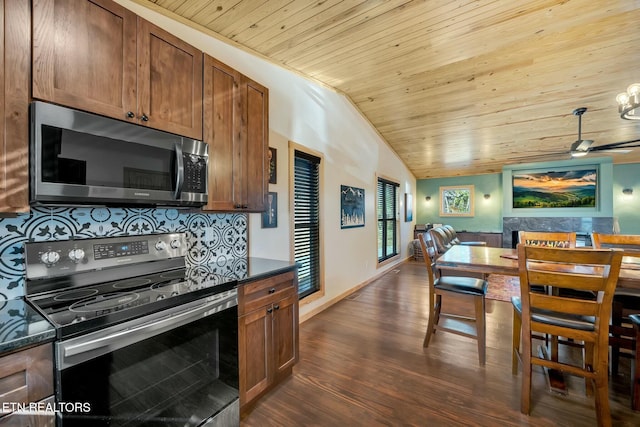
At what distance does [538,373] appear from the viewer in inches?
83.2

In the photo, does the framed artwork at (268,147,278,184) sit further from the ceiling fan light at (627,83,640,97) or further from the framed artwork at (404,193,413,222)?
the framed artwork at (404,193,413,222)

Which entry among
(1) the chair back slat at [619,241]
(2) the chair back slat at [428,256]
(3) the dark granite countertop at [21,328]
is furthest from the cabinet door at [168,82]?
(1) the chair back slat at [619,241]

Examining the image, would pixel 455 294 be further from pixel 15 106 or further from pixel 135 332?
pixel 15 106

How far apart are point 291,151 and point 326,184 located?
865mm

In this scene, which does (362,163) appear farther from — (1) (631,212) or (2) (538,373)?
(1) (631,212)

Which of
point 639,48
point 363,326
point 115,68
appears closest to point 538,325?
point 363,326

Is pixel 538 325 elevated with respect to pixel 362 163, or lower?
lower

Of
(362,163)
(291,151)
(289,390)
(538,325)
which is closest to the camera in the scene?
(538,325)

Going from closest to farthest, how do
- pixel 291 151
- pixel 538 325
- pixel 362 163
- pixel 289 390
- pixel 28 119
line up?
pixel 28 119
pixel 538 325
pixel 289 390
pixel 291 151
pixel 362 163

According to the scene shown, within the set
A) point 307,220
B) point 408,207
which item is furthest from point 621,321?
point 408,207

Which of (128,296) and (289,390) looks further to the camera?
(289,390)

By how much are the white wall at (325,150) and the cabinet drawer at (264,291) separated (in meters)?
0.60

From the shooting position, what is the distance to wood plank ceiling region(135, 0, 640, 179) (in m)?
2.19

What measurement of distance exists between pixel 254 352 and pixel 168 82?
5.69ft
